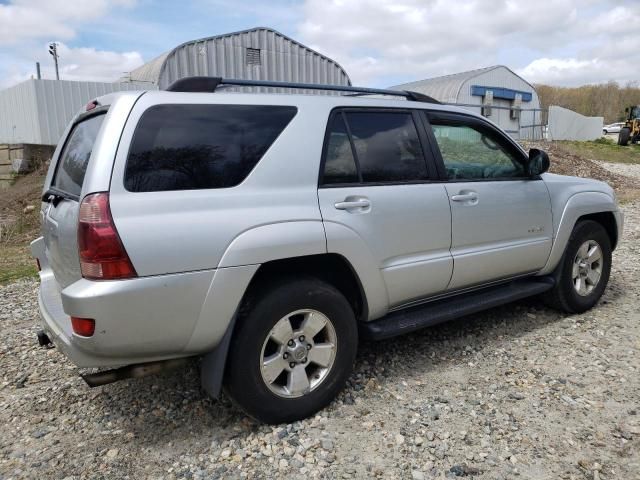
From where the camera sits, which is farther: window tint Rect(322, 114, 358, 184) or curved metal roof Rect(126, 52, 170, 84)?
curved metal roof Rect(126, 52, 170, 84)

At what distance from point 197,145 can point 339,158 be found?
0.86 metres

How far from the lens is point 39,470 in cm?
258

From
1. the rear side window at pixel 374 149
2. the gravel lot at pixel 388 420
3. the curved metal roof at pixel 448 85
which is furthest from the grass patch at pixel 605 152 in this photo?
the rear side window at pixel 374 149

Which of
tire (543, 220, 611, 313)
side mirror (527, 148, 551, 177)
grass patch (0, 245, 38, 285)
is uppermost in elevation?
side mirror (527, 148, 551, 177)

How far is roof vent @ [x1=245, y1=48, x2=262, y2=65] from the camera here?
16.5 meters

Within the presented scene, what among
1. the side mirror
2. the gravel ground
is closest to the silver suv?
the side mirror

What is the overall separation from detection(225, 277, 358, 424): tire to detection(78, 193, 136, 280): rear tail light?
26.4 inches

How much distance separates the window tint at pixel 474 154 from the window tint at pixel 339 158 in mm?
802

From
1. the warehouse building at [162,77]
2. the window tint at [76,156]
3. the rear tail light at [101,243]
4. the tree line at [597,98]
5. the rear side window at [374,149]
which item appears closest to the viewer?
the rear tail light at [101,243]

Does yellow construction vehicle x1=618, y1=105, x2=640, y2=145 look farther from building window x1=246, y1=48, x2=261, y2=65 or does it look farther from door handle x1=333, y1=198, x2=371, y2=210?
door handle x1=333, y1=198, x2=371, y2=210

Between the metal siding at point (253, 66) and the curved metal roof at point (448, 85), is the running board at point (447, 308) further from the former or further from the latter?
the curved metal roof at point (448, 85)

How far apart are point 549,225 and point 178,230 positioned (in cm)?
301

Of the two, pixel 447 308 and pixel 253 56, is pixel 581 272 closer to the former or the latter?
pixel 447 308

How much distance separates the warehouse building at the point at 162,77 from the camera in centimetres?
1220
